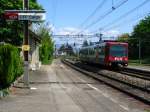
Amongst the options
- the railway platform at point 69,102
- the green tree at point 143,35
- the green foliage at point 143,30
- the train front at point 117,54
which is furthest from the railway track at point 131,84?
the green foliage at point 143,30

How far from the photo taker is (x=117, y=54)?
47.8 m

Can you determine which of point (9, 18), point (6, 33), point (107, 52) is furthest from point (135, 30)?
point (9, 18)

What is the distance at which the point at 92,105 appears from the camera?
55.5 feet

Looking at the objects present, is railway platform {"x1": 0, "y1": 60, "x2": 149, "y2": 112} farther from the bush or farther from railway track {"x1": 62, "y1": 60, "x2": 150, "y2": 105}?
the bush

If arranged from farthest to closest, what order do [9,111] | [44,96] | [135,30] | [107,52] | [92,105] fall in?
1. [135,30]
2. [107,52]
3. [44,96]
4. [92,105]
5. [9,111]

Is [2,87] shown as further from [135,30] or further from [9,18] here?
[135,30]

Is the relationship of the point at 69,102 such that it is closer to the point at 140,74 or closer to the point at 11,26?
the point at 11,26

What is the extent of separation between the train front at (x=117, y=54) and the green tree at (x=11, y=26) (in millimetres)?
12004

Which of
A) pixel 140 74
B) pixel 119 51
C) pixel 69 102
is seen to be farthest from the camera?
pixel 119 51

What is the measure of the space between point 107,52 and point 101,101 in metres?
29.1

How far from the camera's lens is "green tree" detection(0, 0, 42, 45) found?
113 feet

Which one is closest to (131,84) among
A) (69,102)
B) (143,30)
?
(69,102)

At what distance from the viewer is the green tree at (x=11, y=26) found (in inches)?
1361

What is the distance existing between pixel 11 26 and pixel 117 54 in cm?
1505
